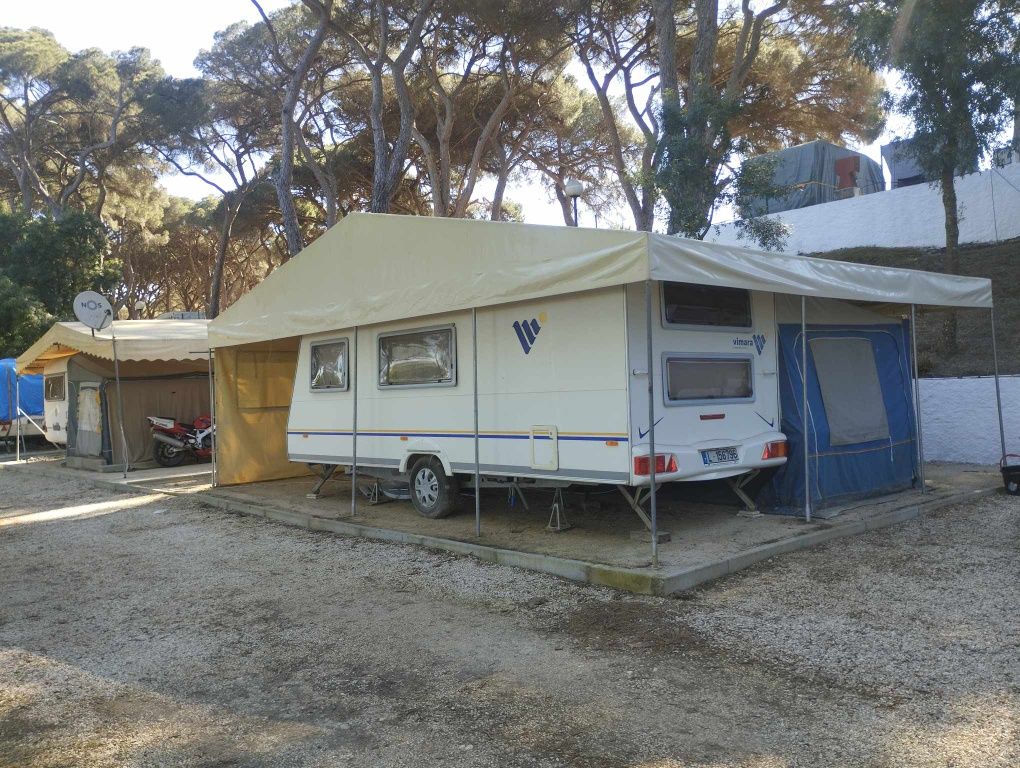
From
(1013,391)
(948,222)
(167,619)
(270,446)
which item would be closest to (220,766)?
(167,619)

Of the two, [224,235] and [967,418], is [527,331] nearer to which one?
[967,418]

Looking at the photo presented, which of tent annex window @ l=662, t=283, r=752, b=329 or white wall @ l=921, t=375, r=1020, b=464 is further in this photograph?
white wall @ l=921, t=375, r=1020, b=464

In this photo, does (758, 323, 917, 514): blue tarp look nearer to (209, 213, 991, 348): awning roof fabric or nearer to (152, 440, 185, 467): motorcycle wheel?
(209, 213, 991, 348): awning roof fabric

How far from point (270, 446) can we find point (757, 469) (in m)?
7.64

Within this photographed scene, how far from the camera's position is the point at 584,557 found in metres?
6.23

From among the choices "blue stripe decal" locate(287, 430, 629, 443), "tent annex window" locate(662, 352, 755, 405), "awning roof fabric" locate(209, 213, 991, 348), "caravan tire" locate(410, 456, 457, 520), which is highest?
"awning roof fabric" locate(209, 213, 991, 348)

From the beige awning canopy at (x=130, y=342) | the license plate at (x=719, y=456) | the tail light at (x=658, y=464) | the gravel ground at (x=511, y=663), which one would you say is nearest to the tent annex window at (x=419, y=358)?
the gravel ground at (x=511, y=663)

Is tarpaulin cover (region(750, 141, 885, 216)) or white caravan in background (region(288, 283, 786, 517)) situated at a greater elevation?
tarpaulin cover (region(750, 141, 885, 216))

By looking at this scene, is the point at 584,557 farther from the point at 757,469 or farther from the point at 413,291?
the point at 413,291

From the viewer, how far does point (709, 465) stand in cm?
655

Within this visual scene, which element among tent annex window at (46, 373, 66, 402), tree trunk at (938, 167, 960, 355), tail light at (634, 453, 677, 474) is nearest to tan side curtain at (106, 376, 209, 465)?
tent annex window at (46, 373, 66, 402)

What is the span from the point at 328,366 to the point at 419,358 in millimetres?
1714

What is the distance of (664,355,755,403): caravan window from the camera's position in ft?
21.4

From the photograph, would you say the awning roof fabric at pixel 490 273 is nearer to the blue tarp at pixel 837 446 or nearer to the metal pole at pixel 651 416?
the metal pole at pixel 651 416
